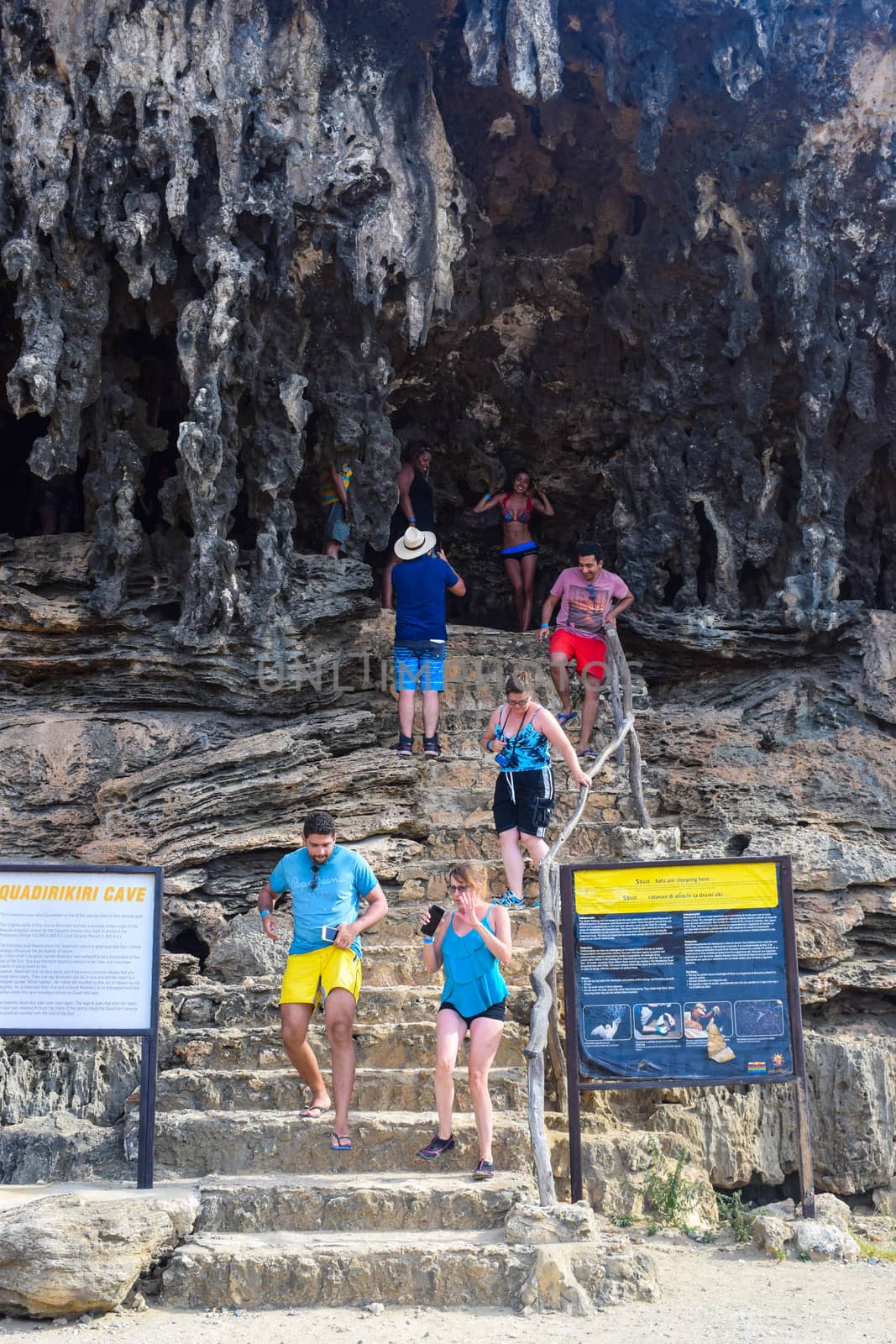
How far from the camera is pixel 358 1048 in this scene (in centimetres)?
674

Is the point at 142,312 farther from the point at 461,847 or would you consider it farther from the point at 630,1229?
the point at 630,1229

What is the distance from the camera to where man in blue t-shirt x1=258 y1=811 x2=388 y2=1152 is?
234 inches

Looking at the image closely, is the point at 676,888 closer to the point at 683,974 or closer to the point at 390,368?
the point at 683,974

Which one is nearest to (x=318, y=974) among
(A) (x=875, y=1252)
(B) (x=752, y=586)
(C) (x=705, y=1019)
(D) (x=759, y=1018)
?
(C) (x=705, y=1019)

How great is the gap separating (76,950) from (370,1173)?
1625 mm

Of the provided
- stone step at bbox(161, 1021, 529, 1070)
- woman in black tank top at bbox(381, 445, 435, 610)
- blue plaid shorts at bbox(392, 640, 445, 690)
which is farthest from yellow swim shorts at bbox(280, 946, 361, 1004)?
woman in black tank top at bbox(381, 445, 435, 610)

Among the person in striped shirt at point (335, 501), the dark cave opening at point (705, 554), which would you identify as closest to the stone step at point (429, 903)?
the person in striped shirt at point (335, 501)

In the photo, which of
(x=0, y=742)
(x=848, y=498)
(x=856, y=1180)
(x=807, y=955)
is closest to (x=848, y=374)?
(x=848, y=498)

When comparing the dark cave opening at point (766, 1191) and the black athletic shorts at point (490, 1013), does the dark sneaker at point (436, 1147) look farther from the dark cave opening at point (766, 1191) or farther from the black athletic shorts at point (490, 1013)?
the dark cave opening at point (766, 1191)

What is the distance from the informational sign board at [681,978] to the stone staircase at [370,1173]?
577mm

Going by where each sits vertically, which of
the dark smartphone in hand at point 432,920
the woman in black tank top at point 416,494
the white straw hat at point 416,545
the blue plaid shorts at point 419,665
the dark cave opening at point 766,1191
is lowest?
the dark cave opening at point 766,1191

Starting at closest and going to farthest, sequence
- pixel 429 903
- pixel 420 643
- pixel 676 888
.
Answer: pixel 676 888
pixel 429 903
pixel 420 643

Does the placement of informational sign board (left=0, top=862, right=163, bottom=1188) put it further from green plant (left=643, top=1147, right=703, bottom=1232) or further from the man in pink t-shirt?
the man in pink t-shirt

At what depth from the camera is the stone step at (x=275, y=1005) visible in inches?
276
